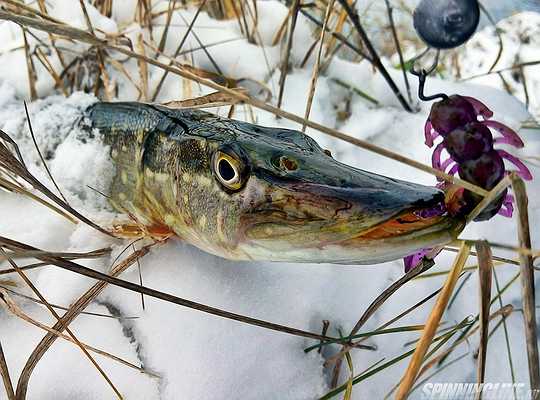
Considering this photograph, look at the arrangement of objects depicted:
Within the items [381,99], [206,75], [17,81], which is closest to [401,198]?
[206,75]

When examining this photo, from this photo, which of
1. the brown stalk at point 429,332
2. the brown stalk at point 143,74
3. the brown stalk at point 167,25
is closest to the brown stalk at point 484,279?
the brown stalk at point 429,332

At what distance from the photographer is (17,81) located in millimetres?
1535

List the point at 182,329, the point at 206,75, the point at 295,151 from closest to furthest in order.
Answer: the point at 295,151 → the point at 182,329 → the point at 206,75

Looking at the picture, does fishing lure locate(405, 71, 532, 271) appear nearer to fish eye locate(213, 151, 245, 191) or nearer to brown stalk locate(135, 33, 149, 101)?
fish eye locate(213, 151, 245, 191)

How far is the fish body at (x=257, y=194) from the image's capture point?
2.23 ft

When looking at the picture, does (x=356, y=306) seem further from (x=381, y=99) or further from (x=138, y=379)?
(x=381, y=99)

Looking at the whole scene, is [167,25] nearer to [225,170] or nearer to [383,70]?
[383,70]

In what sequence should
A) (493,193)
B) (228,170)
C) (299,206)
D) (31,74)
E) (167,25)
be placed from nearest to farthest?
(493,193)
(299,206)
(228,170)
(31,74)
(167,25)

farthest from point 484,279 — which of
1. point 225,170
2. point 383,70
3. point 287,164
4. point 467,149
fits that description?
point 383,70

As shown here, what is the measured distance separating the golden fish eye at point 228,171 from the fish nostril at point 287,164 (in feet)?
0.22

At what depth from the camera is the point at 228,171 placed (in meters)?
0.89

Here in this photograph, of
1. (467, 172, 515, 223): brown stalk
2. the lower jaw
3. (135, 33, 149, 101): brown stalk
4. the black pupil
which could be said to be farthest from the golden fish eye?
(135, 33, 149, 101): brown stalk

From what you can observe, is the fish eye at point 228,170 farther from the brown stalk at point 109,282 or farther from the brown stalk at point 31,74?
the brown stalk at point 31,74

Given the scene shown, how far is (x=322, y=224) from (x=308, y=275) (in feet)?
1.23
